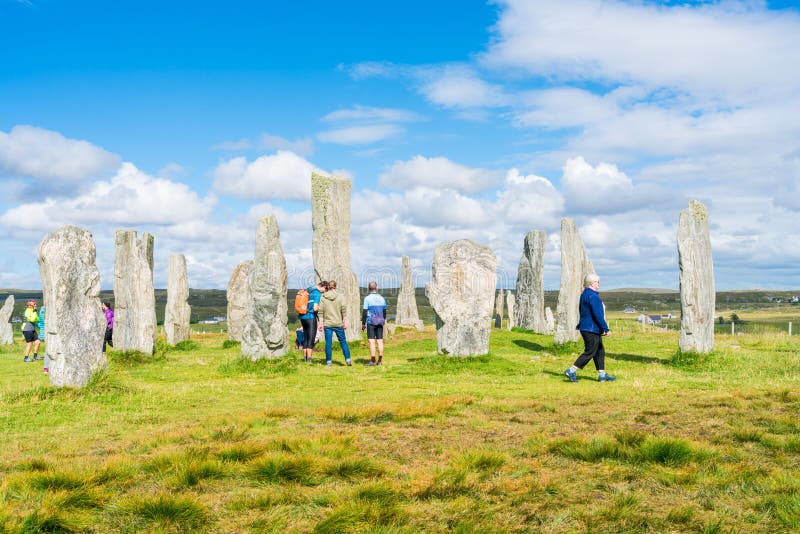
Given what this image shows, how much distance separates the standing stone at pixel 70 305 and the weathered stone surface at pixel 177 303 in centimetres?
1081

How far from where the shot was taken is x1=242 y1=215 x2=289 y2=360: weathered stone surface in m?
15.2

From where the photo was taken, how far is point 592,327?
40.6ft

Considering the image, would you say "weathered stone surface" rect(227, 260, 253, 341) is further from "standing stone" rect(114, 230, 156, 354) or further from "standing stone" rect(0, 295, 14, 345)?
"standing stone" rect(0, 295, 14, 345)

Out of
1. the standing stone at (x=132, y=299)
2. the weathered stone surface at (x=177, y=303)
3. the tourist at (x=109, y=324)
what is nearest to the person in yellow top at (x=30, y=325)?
the tourist at (x=109, y=324)

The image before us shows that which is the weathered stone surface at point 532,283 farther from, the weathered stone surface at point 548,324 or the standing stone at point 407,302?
the standing stone at point 407,302

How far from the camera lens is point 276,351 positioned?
15.4 metres

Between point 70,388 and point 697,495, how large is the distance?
9.86 meters

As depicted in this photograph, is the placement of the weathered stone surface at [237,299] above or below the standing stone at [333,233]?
below

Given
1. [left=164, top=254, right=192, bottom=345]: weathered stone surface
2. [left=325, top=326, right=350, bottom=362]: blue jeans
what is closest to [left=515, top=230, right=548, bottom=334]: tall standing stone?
[left=325, top=326, right=350, bottom=362]: blue jeans

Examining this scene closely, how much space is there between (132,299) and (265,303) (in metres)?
5.21

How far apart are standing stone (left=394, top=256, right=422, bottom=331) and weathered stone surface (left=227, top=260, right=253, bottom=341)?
11.1 m

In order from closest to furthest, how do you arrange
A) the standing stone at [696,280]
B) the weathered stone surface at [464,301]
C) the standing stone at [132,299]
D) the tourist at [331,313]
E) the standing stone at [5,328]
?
the weathered stone surface at [464,301] < the standing stone at [696,280] < the tourist at [331,313] < the standing stone at [132,299] < the standing stone at [5,328]

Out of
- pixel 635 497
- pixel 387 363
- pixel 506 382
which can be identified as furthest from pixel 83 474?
pixel 387 363

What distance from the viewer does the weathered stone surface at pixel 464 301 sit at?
1499 cm
